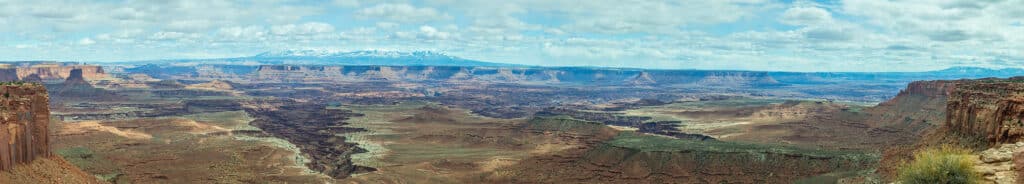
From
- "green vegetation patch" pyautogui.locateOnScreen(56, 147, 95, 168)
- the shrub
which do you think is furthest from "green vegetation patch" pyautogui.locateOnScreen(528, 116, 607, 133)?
the shrub

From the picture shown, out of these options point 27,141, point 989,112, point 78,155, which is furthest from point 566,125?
point 27,141

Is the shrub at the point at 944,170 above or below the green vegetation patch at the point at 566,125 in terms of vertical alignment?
above

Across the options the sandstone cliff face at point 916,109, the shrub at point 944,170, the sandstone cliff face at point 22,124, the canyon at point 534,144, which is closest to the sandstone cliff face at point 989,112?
the canyon at point 534,144

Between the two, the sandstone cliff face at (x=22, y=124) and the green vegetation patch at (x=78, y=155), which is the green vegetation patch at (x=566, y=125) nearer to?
the green vegetation patch at (x=78, y=155)

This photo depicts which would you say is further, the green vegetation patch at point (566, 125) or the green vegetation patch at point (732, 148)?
the green vegetation patch at point (566, 125)

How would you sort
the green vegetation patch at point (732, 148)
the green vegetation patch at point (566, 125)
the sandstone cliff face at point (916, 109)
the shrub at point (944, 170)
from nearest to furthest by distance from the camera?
the shrub at point (944, 170)
the green vegetation patch at point (732, 148)
the sandstone cliff face at point (916, 109)
the green vegetation patch at point (566, 125)

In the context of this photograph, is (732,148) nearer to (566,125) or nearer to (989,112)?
(989,112)

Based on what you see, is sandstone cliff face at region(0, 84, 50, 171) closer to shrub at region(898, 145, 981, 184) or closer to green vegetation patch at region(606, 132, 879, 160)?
shrub at region(898, 145, 981, 184)
